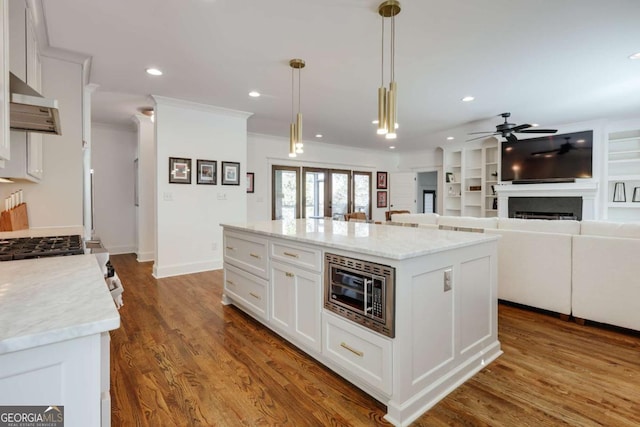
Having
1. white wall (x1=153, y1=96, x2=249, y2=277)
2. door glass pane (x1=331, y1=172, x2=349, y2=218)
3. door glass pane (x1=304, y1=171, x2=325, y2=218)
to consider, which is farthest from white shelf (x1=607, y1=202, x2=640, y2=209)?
white wall (x1=153, y1=96, x2=249, y2=277)

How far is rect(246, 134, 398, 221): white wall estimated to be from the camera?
6.80 m

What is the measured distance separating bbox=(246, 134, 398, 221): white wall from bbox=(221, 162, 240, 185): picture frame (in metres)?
1.58

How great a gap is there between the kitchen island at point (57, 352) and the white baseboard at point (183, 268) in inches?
148

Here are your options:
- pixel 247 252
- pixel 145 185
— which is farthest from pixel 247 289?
pixel 145 185

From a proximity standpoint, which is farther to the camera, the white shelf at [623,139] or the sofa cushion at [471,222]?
the white shelf at [623,139]

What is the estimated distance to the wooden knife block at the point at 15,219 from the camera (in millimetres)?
2463

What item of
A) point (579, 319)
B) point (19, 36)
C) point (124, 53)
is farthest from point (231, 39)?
point (579, 319)

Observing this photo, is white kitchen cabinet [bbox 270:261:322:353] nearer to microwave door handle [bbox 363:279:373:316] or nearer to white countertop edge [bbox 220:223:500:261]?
white countertop edge [bbox 220:223:500:261]

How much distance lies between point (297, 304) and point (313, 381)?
1.65 ft

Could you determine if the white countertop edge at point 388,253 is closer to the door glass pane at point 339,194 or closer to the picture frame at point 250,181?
the picture frame at point 250,181

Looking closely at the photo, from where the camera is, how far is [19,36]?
181 cm

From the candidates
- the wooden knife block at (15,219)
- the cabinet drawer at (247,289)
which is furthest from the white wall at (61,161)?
the cabinet drawer at (247,289)

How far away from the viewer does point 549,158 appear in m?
6.30

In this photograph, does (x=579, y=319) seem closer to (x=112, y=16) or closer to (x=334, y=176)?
(x=112, y=16)
